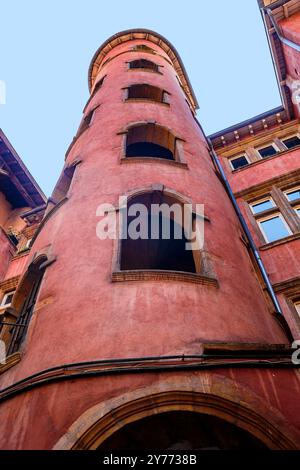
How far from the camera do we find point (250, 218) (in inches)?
524

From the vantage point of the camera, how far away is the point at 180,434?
506 centimetres

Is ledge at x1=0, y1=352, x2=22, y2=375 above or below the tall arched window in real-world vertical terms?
below

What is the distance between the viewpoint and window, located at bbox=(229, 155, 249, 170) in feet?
56.0

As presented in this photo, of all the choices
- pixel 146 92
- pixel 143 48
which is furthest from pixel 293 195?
pixel 143 48

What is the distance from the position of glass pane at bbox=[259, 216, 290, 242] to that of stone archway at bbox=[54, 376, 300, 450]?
8.03m

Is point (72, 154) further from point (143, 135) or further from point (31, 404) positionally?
point (31, 404)

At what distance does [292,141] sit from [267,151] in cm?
122

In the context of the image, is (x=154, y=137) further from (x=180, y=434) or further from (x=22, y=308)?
(x=180, y=434)

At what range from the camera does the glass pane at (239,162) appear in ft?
56.2

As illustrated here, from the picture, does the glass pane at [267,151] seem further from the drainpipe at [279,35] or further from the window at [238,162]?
the drainpipe at [279,35]

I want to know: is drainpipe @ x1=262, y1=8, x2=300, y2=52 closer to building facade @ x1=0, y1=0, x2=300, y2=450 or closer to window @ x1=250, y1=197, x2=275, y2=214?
building facade @ x1=0, y1=0, x2=300, y2=450

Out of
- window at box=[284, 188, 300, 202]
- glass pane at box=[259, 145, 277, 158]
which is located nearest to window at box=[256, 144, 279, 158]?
glass pane at box=[259, 145, 277, 158]

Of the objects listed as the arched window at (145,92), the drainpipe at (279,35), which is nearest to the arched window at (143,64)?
the arched window at (145,92)
